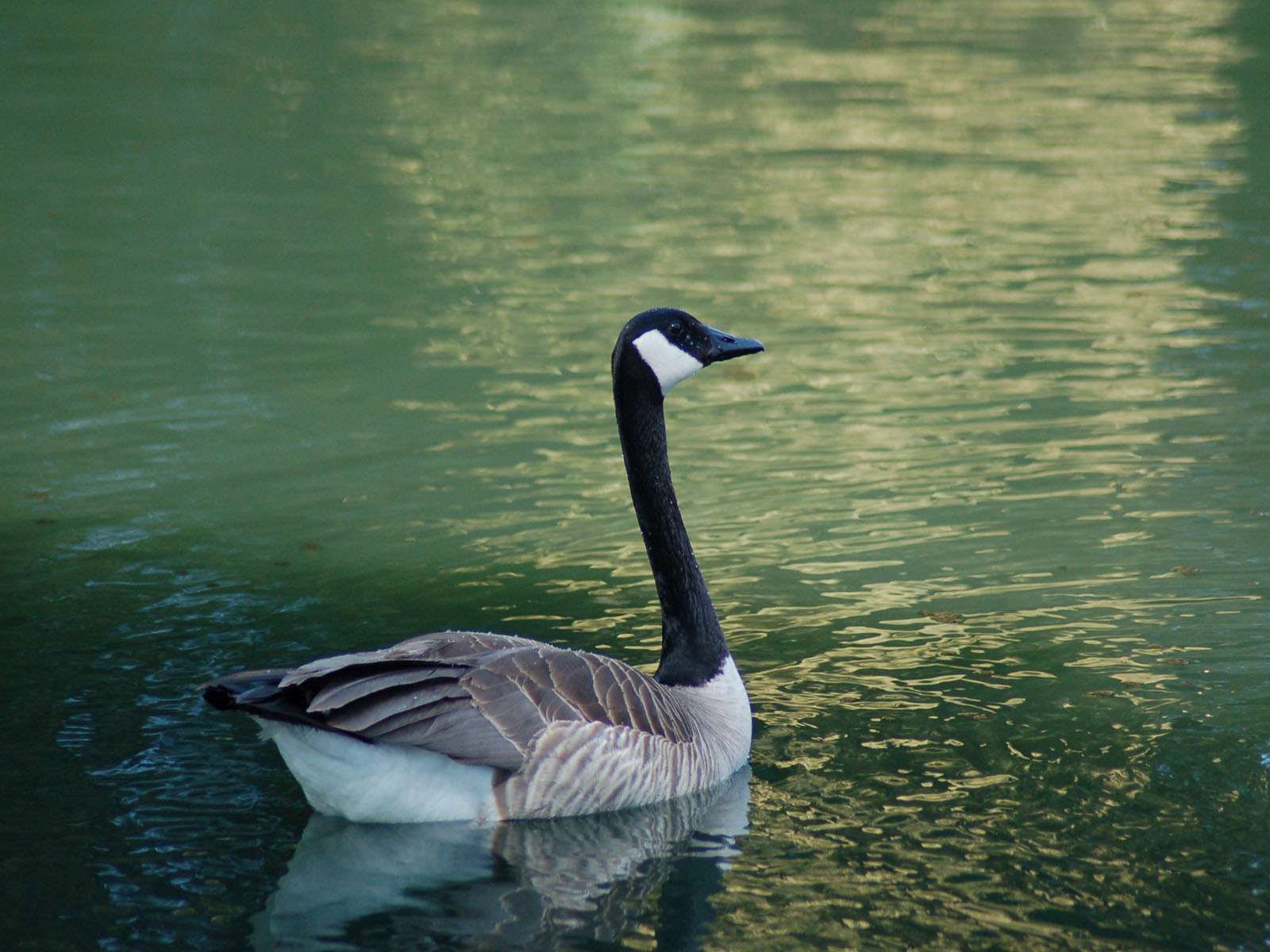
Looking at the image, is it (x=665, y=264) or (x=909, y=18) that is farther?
(x=909, y=18)

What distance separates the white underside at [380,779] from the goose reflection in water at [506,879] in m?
0.12

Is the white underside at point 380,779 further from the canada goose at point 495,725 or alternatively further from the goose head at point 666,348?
the goose head at point 666,348

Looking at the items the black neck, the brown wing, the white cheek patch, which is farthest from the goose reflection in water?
the white cheek patch

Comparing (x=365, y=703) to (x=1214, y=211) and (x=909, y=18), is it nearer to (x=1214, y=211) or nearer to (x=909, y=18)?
(x=1214, y=211)

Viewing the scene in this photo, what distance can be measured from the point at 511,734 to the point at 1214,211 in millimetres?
13348

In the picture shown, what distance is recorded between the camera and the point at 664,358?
6.70 m

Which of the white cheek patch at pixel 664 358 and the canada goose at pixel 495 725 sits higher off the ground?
the white cheek patch at pixel 664 358

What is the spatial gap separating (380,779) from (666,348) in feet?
7.21

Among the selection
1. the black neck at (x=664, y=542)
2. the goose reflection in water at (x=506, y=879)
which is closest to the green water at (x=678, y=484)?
the goose reflection in water at (x=506, y=879)

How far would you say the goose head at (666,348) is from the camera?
21.8 feet

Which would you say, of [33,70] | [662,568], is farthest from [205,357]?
[33,70]

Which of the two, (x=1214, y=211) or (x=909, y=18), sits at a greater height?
(x=909, y=18)

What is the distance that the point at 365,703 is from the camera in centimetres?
552

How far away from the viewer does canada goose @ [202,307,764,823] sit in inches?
217
